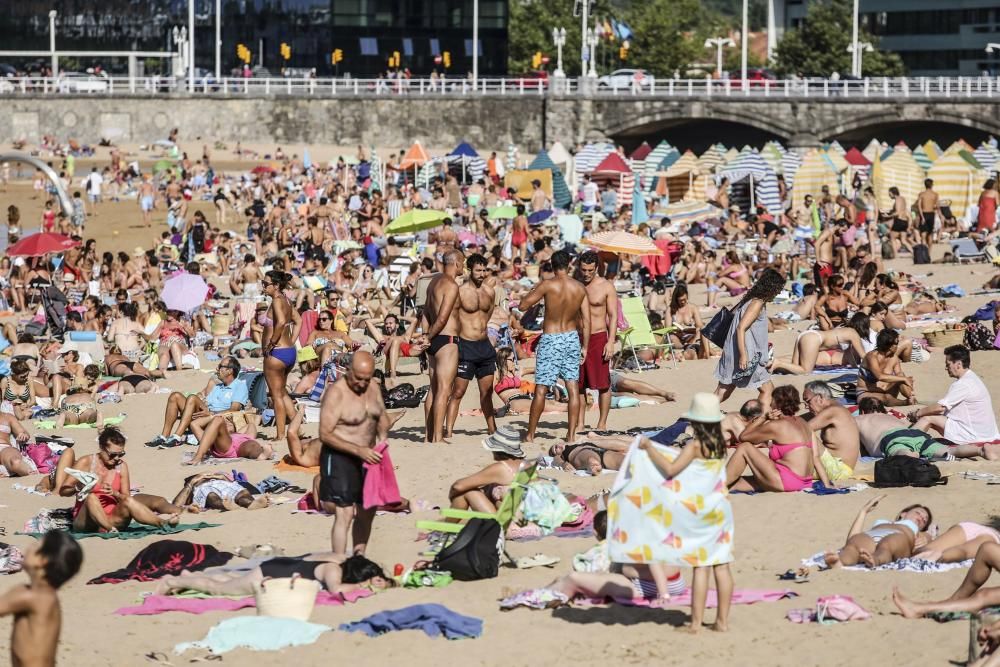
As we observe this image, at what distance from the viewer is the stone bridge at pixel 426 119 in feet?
147

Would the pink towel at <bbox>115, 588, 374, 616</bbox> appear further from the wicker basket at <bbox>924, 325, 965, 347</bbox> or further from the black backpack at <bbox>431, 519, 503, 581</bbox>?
the wicker basket at <bbox>924, 325, 965, 347</bbox>

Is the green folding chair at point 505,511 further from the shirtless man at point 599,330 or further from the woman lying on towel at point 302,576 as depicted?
the shirtless man at point 599,330

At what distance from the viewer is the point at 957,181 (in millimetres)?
26234

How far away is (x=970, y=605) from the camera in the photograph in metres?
7.28

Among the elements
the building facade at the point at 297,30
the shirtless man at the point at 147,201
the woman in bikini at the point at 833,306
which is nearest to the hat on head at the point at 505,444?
the woman in bikini at the point at 833,306

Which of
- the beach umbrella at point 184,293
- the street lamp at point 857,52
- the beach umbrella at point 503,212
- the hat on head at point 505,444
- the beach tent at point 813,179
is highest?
the street lamp at point 857,52

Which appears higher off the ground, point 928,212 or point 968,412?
point 928,212

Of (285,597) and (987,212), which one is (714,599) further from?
(987,212)

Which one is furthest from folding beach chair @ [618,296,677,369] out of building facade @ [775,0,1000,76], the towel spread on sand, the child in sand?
building facade @ [775,0,1000,76]

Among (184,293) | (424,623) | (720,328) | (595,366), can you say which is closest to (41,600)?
(424,623)

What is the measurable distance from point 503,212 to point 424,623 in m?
18.6

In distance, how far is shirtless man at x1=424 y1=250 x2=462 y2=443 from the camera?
37.0 feet

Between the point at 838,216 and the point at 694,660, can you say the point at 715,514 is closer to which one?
the point at 694,660

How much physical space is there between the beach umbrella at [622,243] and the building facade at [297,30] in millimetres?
40310
